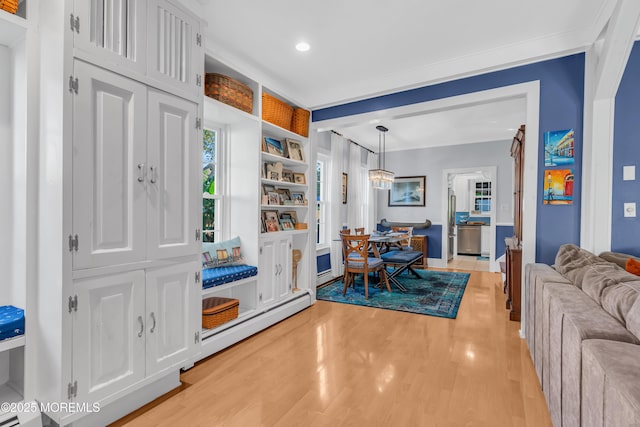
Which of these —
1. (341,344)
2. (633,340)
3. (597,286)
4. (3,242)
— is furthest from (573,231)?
(3,242)

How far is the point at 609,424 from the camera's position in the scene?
0.87 m

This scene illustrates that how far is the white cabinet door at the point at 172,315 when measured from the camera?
77.9 inches

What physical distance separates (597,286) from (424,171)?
19.0ft

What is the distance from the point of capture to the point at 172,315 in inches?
83.2

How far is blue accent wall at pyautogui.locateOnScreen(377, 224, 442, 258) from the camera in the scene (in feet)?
22.4

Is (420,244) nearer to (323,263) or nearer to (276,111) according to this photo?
(323,263)

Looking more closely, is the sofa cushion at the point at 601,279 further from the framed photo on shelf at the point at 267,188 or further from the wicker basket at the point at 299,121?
the wicker basket at the point at 299,121

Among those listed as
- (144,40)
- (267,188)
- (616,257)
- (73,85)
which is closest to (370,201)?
(267,188)

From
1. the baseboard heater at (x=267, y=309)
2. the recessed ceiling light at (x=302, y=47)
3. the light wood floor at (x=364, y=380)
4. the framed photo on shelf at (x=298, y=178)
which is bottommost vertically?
the light wood floor at (x=364, y=380)

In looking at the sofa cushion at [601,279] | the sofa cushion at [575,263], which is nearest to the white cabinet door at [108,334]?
the sofa cushion at [601,279]

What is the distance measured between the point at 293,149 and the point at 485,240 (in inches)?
272

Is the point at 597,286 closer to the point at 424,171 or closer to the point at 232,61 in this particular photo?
the point at 232,61

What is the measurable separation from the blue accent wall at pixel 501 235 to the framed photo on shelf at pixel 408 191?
63.2 inches

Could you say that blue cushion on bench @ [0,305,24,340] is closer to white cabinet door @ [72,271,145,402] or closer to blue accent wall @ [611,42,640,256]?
white cabinet door @ [72,271,145,402]
